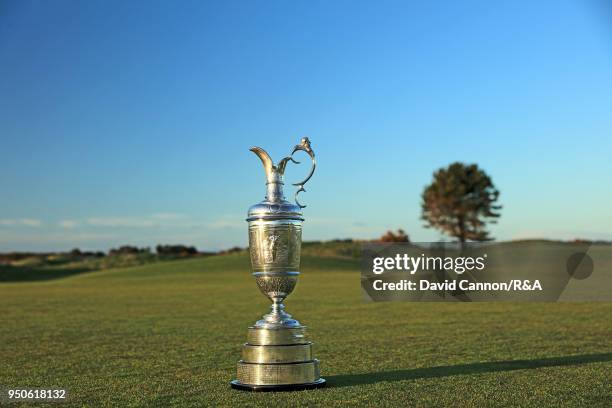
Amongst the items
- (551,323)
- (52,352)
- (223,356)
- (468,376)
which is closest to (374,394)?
(468,376)

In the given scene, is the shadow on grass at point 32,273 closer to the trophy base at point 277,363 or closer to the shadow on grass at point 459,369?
the shadow on grass at point 459,369

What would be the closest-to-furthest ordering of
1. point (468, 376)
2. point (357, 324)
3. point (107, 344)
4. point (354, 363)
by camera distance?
point (468, 376) < point (354, 363) < point (107, 344) < point (357, 324)

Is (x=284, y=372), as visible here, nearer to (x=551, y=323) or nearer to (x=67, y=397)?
(x=67, y=397)

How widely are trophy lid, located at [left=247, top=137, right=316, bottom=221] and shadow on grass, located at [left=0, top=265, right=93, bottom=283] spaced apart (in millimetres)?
51819

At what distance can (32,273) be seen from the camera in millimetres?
59094

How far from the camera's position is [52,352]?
11.5 m

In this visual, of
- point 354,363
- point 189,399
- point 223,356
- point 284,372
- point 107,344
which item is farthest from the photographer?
point 107,344

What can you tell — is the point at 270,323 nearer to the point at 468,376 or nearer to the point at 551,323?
the point at 468,376

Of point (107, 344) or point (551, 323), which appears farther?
point (551, 323)

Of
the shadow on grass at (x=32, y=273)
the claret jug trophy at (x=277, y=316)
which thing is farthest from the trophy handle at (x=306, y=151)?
the shadow on grass at (x=32, y=273)

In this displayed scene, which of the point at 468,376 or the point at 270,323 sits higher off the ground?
the point at 270,323

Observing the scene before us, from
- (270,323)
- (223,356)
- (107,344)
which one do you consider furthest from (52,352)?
(270,323)

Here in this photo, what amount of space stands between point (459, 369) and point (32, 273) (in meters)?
54.8

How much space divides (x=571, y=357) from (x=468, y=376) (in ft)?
7.84
